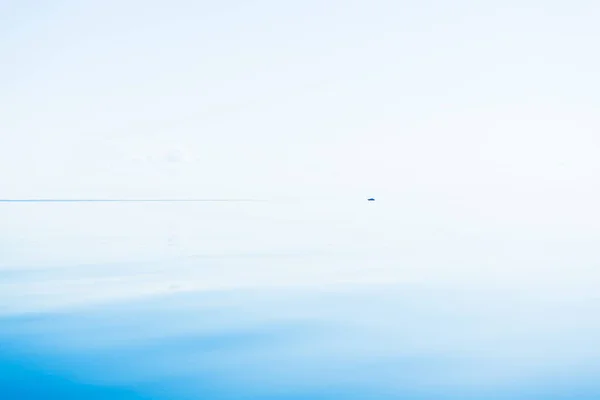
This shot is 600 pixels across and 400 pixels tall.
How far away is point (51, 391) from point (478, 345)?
460cm

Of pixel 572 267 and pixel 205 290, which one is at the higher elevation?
pixel 572 267

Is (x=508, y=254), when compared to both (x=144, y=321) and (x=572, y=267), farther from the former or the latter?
(x=144, y=321)

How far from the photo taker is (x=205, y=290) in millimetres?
10516

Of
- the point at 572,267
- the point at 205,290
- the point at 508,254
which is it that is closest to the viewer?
the point at 205,290

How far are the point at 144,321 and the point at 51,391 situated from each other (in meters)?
2.40

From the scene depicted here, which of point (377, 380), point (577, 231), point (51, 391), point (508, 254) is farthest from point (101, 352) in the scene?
point (577, 231)

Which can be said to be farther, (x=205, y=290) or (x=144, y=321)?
(x=205, y=290)

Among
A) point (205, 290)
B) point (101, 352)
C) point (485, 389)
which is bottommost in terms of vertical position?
point (485, 389)

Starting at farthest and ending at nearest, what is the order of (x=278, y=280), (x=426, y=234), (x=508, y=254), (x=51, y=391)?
1. (x=426, y=234)
2. (x=508, y=254)
3. (x=278, y=280)
4. (x=51, y=391)

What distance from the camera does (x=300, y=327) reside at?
317 inches

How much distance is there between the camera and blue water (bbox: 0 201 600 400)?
607 centimetres

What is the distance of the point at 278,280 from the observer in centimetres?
1163

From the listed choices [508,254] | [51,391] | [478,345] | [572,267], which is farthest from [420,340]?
[508,254]

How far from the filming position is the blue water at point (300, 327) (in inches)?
239
